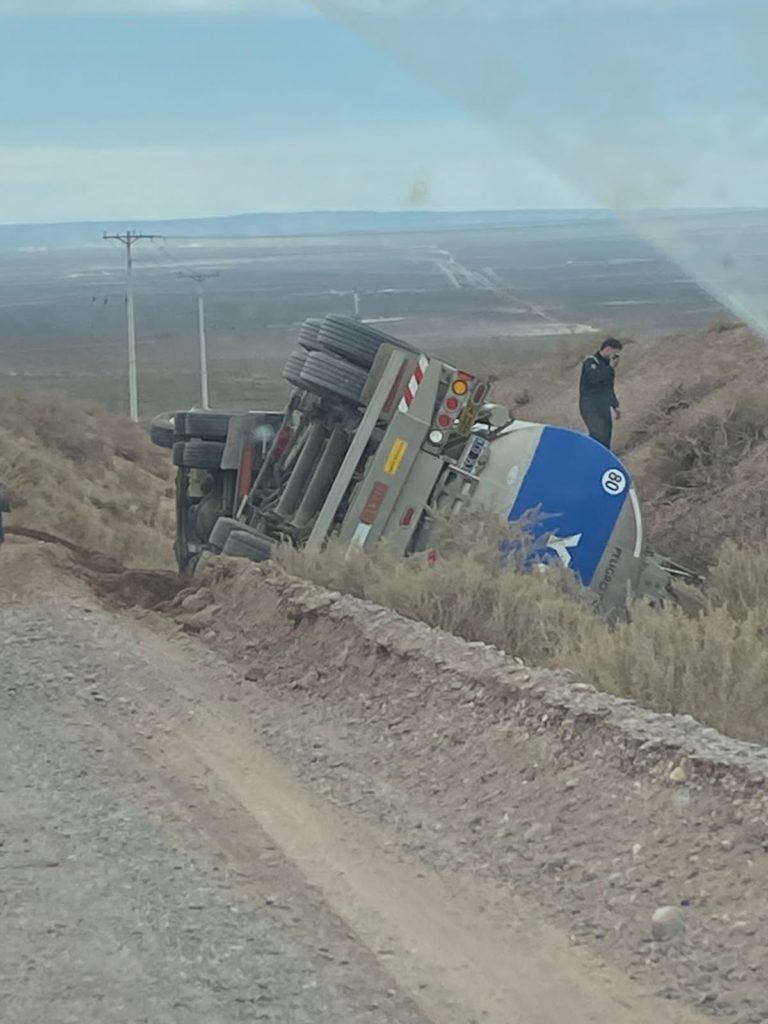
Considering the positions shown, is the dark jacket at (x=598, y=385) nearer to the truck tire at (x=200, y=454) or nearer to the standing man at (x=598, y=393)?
the standing man at (x=598, y=393)

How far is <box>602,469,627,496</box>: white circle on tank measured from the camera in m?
12.7

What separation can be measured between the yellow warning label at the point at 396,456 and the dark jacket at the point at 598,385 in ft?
21.0

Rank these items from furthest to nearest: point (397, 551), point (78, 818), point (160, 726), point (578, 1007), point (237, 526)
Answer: point (237, 526)
point (397, 551)
point (160, 726)
point (78, 818)
point (578, 1007)

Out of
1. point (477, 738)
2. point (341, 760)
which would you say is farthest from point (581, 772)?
point (341, 760)

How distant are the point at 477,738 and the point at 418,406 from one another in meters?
5.43

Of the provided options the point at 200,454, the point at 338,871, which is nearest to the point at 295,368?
the point at 200,454

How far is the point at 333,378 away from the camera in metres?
13.0

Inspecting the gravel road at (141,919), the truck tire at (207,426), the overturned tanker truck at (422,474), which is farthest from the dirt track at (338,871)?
the truck tire at (207,426)

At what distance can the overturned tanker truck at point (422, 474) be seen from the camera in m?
12.5

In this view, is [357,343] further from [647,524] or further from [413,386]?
[647,524]

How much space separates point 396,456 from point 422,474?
0.25 metres

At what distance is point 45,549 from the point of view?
43.7 ft

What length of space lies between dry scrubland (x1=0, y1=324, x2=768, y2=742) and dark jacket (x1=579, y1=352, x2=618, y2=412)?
1424mm

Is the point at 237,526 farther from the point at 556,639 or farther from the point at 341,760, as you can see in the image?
the point at 341,760
